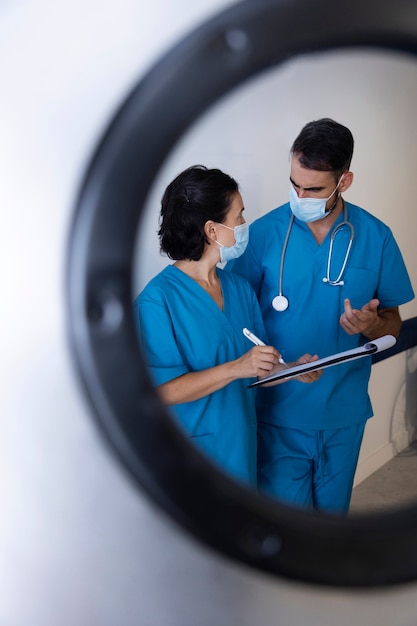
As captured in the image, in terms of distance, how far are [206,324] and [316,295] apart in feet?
0.75

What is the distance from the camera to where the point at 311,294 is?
0.96 metres

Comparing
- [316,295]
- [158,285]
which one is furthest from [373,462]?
[158,285]

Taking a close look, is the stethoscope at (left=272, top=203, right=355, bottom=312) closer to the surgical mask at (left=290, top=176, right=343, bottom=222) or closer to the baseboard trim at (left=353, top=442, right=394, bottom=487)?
the surgical mask at (left=290, top=176, right=343, bottom=222)

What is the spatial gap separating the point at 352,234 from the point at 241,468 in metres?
0.38

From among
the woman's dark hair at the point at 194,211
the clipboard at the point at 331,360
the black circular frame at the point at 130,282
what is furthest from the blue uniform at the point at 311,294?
the black circular frame at the point at 130,282

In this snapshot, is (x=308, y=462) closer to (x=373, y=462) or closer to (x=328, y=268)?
(x=328, y=268)

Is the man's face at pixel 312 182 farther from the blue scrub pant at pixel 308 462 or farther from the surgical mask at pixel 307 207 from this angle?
the blue scrub pant at pixel 308 462

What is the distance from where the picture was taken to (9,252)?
31 centimetres

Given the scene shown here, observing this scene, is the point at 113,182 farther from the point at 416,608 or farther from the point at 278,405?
the point at 278,405

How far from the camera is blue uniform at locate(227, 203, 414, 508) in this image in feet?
3.14

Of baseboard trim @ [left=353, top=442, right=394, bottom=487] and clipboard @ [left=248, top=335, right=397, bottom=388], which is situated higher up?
clipboard @ [left=248, top=335, right=397, bottom=388]

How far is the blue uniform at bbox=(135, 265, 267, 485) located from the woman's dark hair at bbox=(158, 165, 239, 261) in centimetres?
5

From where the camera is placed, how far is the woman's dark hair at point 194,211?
874mm

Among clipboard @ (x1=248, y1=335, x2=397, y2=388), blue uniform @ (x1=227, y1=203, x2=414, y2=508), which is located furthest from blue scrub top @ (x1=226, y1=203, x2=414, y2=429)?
clipboard @ (x1=248, y1=335, x2=397, y2=388)
